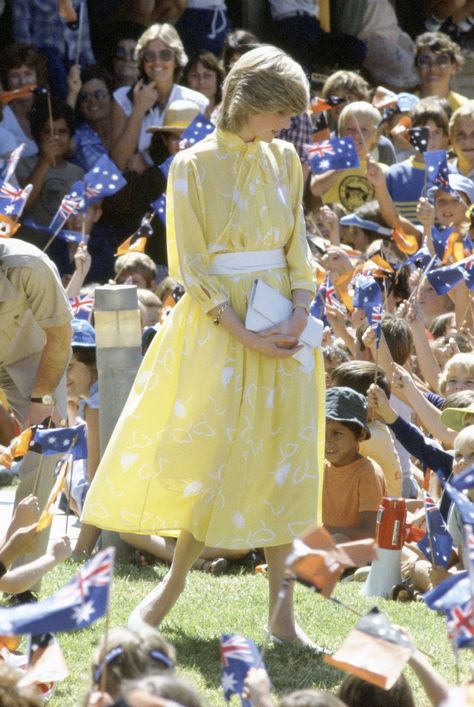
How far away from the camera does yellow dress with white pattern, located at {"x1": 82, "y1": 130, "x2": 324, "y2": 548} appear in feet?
16.1

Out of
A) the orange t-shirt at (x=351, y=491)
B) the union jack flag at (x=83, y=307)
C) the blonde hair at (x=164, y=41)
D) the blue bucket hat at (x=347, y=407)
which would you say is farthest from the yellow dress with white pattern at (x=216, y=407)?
the blonde hair at (x=164, y=41)

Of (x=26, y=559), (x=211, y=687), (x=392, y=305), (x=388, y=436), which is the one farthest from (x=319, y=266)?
(x=211, y=687)

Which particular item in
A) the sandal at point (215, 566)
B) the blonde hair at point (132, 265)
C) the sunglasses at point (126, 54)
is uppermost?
the sunglasses at point (126, 54)

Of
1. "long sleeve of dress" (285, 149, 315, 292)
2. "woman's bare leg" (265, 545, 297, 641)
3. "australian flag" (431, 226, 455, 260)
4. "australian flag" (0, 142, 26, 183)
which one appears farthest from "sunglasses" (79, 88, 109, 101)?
"woman's bare leg" (265, 545, 297, 641)

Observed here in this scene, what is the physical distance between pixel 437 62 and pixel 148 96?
2.82m

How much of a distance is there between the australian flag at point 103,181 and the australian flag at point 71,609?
636 centimetres

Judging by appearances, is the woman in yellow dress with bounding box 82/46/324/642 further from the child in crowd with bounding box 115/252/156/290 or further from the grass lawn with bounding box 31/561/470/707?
the child in crowd with bounding box 115/252/156/290

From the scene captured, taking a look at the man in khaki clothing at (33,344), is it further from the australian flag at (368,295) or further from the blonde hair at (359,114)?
the blonde hair at (359,114)

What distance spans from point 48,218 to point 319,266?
2.99m

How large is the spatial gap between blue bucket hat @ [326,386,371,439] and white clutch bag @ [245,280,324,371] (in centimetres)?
115

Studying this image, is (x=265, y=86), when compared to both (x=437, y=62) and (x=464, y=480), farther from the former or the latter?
(x=437, y=62)

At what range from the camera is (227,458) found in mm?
4926

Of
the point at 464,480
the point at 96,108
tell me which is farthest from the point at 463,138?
the point at 464,480

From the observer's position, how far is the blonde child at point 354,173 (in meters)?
10.1
